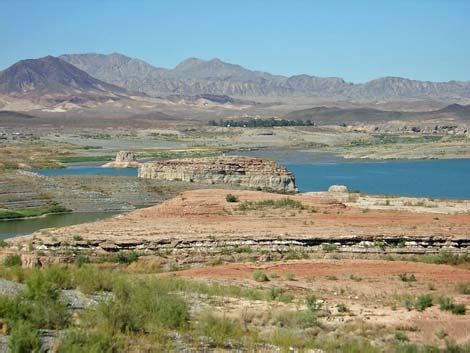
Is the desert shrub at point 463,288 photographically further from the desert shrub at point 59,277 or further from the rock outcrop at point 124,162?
the rock outcrop at point 124,162

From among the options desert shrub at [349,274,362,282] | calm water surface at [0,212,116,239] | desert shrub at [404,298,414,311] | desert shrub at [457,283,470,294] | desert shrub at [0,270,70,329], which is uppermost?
desert shrub at [0,270,70,329]

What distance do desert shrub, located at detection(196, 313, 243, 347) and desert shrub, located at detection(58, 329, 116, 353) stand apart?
1.74 metres

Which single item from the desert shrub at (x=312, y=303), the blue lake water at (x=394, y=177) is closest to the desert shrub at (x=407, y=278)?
the desert shrub at (x=312, y=303)

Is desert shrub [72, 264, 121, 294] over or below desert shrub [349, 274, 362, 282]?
over

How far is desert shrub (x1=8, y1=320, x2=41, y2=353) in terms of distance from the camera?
10289 millimetres

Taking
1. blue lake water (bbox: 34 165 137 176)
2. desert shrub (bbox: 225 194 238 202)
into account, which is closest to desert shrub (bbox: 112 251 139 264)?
desert shrub (bbox: 225 194 238 202)

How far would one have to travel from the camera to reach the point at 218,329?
1248cm

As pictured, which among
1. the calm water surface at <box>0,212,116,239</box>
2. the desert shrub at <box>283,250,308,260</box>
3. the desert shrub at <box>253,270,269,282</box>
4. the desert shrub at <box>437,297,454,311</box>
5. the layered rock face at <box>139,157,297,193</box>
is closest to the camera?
the desert shrub at <box>437,297,454,311</box>

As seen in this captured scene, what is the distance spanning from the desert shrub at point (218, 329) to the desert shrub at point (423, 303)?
14.0ft

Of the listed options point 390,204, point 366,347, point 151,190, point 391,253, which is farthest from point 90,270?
point 151,190

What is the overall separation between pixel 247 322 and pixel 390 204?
22.8 meters

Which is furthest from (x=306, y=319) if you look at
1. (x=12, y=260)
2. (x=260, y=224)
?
(x=260, y=224)

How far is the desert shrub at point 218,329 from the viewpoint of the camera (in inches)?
478

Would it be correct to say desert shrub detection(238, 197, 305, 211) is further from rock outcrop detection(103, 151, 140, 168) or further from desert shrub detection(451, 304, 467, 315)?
rock outcrop detection(103, 151, 140, 168)
